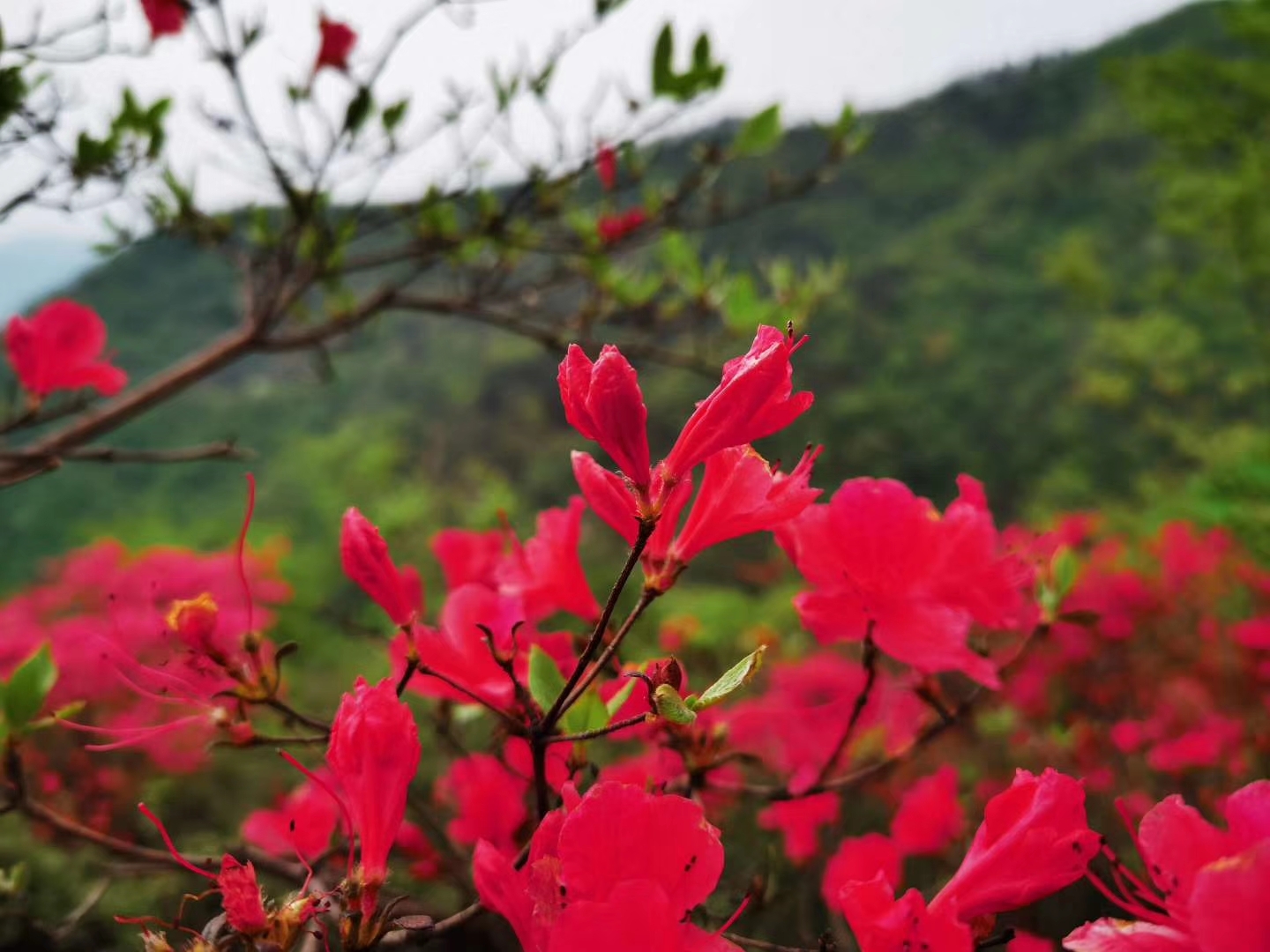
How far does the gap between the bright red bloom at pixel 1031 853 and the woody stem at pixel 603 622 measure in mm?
180

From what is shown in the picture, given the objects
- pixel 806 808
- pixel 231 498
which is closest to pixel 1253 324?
pixel 806 808

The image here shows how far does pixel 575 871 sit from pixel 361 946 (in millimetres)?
105

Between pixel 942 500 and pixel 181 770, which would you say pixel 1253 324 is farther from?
pixel 181 770

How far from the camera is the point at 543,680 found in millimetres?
405

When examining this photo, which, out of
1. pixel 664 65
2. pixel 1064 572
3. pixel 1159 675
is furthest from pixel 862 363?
pixel 1064 572

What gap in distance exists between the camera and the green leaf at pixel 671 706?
329 millimetres

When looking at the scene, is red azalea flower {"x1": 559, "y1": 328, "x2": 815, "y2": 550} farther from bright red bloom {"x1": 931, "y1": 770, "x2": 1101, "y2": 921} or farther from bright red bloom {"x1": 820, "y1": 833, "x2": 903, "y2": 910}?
bright red bloom {"x1": 820, "y1": 833, "x2": 903, "y2": 910}

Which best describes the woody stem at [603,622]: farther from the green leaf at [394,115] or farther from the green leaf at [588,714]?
the green leaf at [394,115]

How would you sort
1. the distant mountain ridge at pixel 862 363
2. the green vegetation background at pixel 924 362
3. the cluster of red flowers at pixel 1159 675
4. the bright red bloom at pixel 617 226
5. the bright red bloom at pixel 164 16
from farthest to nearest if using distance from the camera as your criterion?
1. the distant mountain ridge at pixel 862 363
2. the green vegetation background at pixel 924 362
3. the cluster of red flowers at pixel 1159 675
4. the bright red bloom at pixel 617 226
5. the bright red bloom at pixel 164 16

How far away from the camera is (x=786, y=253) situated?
12016 mm

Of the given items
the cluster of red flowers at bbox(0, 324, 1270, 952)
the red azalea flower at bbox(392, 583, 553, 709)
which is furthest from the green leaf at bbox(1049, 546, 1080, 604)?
the red azalea flower at bbox(392, 583, 553, 709)

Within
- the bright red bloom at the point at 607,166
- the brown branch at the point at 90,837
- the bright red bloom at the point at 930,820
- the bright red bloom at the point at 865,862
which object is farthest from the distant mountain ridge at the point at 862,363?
the brown branch at the point at 90,837

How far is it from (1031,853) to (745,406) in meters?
0.23

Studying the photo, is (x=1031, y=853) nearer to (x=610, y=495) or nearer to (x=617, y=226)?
(x=610, y=495)
